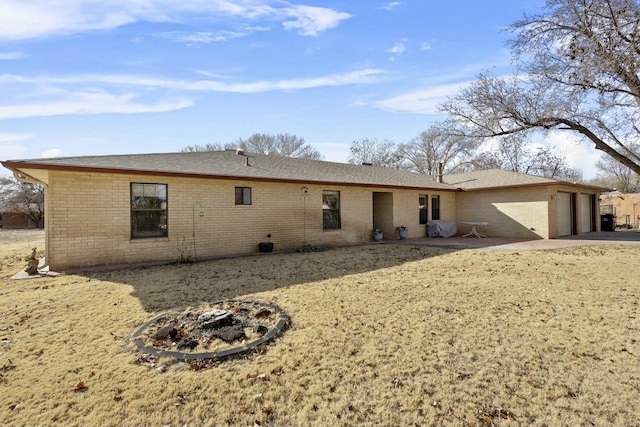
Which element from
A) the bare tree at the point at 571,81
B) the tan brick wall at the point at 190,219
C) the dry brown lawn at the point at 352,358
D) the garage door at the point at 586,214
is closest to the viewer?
the dry brown lawn at the point at 352,358

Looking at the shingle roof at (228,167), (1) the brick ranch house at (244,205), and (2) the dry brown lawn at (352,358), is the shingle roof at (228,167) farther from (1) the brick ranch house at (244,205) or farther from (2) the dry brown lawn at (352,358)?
(2) the dry brown lawn at (352,358)

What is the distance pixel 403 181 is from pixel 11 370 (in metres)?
14.8

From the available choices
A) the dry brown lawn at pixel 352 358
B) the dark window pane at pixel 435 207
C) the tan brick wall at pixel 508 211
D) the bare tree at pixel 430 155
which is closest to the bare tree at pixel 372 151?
the bare tree at pixel 430 155

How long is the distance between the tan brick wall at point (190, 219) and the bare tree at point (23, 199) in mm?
28072

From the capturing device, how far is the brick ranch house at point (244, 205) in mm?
8016

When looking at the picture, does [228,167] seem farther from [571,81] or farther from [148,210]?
[571,81]

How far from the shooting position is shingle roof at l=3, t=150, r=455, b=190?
8016 millimetres

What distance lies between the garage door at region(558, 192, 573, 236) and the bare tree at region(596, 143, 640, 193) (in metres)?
38.8

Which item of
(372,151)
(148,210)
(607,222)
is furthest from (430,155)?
(148,210)

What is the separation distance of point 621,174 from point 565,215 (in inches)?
1702

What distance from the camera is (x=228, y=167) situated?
1083cm

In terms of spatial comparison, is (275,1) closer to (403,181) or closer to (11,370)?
(11,370)

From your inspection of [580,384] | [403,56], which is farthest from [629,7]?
[580,384]

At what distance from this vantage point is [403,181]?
15719 mm
